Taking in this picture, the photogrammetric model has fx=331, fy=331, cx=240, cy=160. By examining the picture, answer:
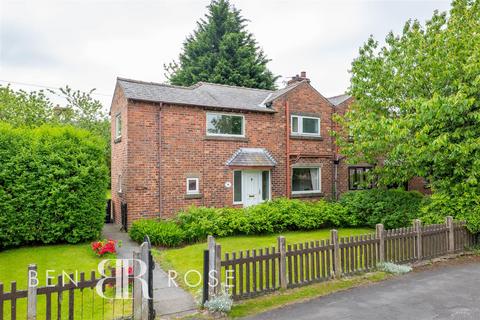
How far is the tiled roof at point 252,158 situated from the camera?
15.8 meters

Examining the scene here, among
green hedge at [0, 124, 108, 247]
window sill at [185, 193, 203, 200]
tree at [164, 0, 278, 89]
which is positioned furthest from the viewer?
tree at [164, 0, 278, 89]

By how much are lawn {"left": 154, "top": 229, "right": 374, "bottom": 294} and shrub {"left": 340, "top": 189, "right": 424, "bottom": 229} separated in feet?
2.46

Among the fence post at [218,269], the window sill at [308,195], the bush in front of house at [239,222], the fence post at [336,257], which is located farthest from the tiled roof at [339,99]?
the fence post at [218,269]

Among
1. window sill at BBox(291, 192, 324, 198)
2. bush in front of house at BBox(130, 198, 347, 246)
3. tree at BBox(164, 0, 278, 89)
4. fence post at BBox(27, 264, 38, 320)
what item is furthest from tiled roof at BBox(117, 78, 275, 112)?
tree at BBox(164, 0, 278, 89)

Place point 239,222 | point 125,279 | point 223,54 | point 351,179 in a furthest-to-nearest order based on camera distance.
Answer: point 223,54
point 351,179
point 239,222
point 125,279

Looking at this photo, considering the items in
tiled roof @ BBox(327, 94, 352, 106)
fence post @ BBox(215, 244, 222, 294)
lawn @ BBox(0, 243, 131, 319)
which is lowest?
lawn @ BBox(0, 243, 131, 319)

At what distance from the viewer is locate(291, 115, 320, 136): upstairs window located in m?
18.0

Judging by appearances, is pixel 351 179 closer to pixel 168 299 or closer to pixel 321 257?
pixel 321 257

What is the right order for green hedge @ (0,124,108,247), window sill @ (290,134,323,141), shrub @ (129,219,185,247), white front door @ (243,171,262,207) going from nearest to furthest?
green hedge @ (0,124,108,247) → shrub @ (129,219,185,247) → white front door @ (243,171,262,207) → window sill @ (290,134,323,141)

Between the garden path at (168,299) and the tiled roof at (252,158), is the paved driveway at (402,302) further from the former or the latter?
the tiled roof at (252,158)

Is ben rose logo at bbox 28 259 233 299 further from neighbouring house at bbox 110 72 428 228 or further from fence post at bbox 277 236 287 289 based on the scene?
neighbouring house at bbox 110 72 428 228

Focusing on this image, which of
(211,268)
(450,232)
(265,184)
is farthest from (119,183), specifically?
(450,232)

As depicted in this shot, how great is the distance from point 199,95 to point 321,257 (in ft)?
35.6

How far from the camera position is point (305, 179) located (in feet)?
60.0
